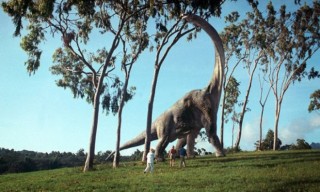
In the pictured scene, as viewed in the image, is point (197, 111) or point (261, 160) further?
point (197, 111)

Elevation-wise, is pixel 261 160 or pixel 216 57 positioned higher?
pixel 216 57

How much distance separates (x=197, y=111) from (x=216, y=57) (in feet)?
16.6

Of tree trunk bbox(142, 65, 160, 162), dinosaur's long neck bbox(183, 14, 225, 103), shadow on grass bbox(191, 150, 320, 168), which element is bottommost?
→ shadow on grass bbox(191, 150, 320, 168)

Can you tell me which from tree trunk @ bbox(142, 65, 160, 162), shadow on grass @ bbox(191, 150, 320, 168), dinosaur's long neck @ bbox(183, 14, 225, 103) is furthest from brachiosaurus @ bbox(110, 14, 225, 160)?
shadow on grass @ bbox(191, 150, 320, 168)

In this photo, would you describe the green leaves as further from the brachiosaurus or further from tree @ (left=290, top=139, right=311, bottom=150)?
tree @ (left=290, top=139, right=311, bottom=150)

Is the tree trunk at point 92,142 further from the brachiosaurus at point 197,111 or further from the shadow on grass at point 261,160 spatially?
the shadow on grass at point 261,160

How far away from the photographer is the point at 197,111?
34938 mm

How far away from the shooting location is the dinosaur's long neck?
34.1 m

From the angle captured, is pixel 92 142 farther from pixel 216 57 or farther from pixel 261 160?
pixel 216 57

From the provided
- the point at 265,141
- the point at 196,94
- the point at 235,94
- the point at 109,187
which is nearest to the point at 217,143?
the point at 196,94

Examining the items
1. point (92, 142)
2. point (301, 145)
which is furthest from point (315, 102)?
point (92, 142)

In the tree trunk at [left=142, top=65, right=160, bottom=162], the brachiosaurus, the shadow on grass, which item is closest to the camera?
the shadow on grass

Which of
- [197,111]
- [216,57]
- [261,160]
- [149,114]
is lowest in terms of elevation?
[261,160]

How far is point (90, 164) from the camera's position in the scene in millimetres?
29500
